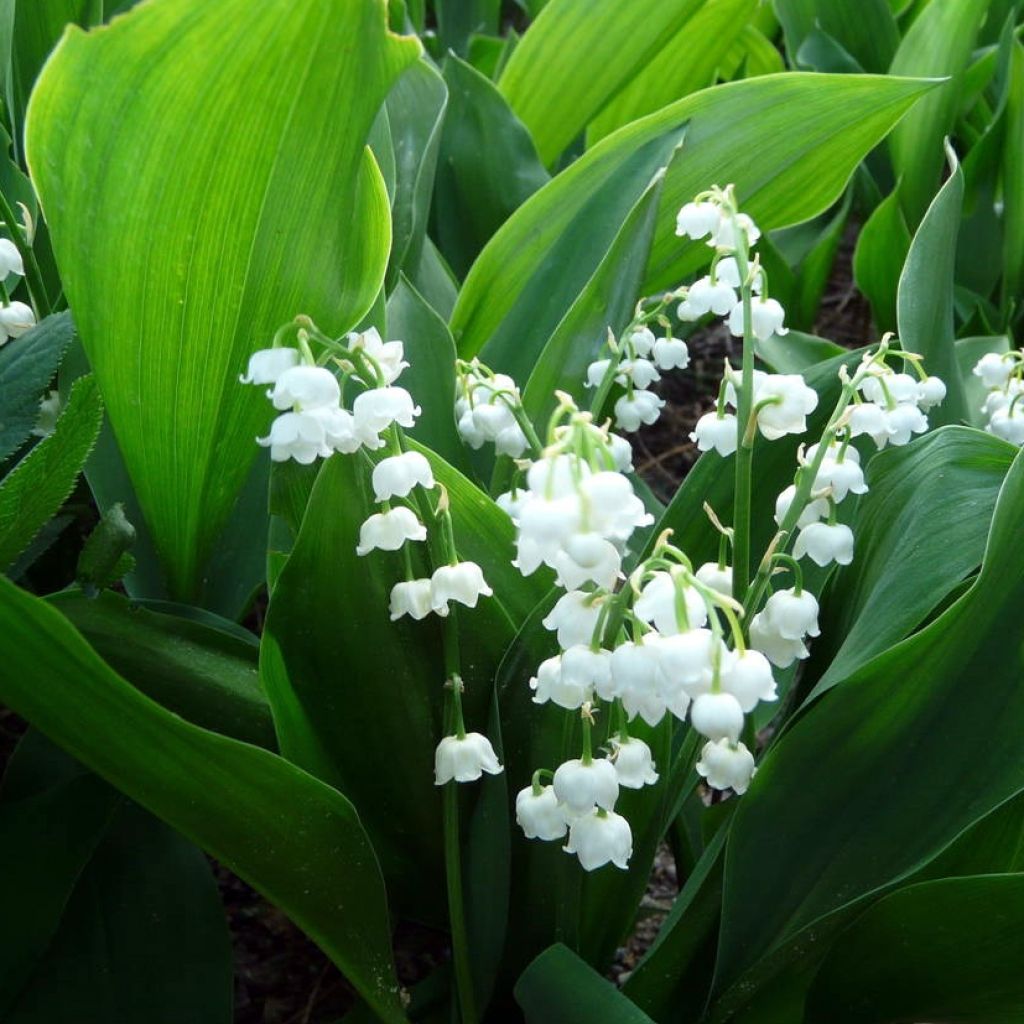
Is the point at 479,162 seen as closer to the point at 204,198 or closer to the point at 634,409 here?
the point at 634,409

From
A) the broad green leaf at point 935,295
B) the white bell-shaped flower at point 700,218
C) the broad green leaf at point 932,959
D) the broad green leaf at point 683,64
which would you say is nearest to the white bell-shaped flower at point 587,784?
the broad green leaf at point 932,959

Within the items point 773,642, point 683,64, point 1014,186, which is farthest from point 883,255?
point 773,642

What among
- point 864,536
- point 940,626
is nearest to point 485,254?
point 864,536

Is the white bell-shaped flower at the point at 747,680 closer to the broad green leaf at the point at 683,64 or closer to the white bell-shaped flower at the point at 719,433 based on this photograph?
the white bell-shaped flower at the point at 719,433

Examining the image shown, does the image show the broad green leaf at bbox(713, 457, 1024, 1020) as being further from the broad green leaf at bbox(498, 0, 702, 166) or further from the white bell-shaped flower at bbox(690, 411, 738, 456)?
the broad green leaf at bbox(498, 0, 702, 166)

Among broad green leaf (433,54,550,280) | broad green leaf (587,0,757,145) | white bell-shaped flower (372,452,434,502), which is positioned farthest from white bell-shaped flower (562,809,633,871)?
broad green leaf (587,0,757,145)

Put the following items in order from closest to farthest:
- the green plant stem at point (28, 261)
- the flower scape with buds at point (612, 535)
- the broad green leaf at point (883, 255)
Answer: the flower scape with buds at point (612, 535)
the green plant stem at point (28, 261)
the broad green leaf at point (883, 255)
